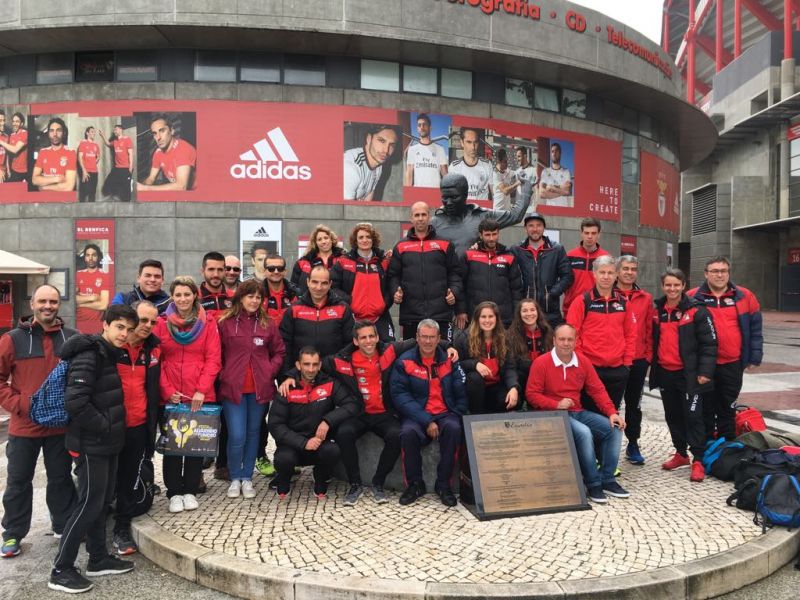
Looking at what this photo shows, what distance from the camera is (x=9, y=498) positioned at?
13.3 ft

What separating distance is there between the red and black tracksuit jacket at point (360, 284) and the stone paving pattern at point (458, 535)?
193 cm

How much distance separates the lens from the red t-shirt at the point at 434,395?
512 cm

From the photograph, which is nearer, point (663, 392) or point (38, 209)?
point (663, 392)

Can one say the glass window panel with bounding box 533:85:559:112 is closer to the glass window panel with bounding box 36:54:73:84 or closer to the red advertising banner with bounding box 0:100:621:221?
the red advertising banner with bounding box 0:100:621:221

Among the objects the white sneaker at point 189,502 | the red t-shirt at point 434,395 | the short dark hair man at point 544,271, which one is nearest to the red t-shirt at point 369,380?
the red t-shirt at point 434,395

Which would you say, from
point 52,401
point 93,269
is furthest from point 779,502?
point 93,269

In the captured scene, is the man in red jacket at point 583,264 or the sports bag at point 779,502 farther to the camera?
the man in red jacket at point 583,264

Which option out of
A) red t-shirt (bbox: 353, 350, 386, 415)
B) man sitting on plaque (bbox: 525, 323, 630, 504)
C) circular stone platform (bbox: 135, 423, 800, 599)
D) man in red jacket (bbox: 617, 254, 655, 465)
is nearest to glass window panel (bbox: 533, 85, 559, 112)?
man in red jacket (bbox: 617, 254, 655, 465)

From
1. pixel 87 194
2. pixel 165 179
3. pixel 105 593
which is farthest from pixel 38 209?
pixel 105 593

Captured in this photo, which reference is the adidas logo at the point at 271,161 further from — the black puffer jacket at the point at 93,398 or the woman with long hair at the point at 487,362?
the black puffer jacket at the point at 93,398

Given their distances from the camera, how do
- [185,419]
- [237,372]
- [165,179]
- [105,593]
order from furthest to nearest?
[165,179] < [237,372] < [185,419] < [105,593]

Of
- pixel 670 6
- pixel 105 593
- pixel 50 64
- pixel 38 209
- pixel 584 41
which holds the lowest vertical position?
pixel 105 593

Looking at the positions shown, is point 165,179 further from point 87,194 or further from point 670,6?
point 670,6

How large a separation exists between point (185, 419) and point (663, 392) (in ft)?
15.6
